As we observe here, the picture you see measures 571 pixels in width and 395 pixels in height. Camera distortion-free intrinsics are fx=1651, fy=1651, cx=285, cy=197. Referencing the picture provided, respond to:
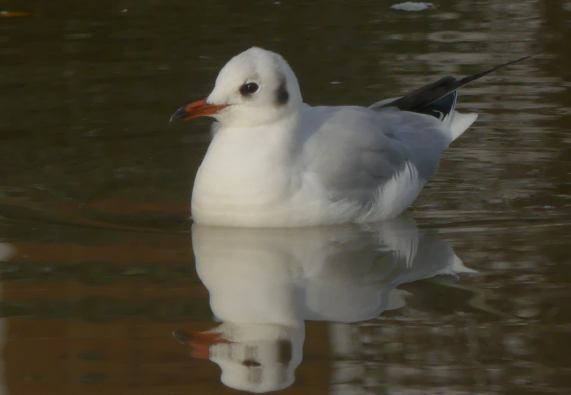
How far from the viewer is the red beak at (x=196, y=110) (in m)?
6.73

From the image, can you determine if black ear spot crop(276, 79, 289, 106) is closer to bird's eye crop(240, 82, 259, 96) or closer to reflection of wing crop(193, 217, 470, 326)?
bird's eye crop(240, 82, 259, 96)

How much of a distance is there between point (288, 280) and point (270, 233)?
2.22 feet

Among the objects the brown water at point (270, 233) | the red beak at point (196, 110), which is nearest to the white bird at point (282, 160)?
the red beak at point (196, 110)

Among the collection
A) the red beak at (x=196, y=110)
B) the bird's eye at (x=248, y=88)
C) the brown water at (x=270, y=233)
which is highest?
the bird's eye at (x=248, y=88)

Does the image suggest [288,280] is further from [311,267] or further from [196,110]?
[196,110]

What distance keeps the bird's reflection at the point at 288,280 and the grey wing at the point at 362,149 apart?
0.66 ft

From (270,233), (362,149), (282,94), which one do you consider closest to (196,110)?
(282,94)

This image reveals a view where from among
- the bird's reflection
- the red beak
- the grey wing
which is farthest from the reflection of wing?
the red beak

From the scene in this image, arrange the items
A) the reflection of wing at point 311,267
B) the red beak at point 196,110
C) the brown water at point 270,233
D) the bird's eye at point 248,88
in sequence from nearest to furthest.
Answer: the brown water at point 270,233 < the reflection of wing at point 311,267 < the red beak at point 196,110 < the bird's eye at point 248,88

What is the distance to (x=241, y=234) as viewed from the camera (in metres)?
6.80

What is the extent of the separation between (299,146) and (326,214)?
1.02 feet

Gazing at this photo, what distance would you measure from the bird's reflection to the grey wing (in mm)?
201

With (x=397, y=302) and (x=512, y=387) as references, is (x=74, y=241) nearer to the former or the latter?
(x=397, y=302)

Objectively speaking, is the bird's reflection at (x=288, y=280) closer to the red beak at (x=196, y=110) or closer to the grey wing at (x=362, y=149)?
the grey wing at (x=362, y=149)
